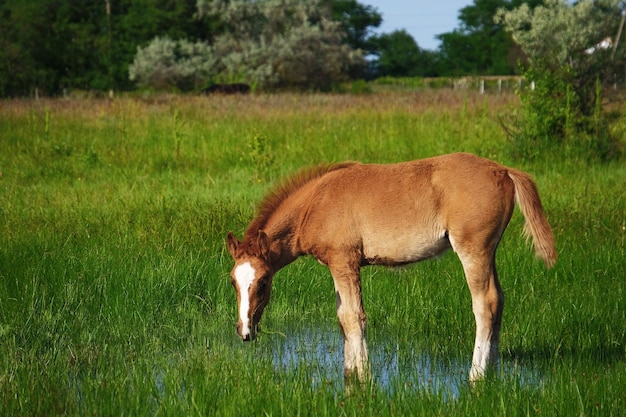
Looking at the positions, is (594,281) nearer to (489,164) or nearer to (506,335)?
(506,335)

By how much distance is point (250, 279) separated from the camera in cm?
560

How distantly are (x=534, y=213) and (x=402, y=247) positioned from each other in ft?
2.99

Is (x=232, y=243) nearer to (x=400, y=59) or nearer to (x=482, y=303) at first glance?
(x=482, y=303)

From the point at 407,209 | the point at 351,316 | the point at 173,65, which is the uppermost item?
the point at 173,65

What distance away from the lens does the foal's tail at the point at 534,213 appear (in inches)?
238

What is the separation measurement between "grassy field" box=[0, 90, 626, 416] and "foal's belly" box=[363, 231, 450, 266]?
75 cm

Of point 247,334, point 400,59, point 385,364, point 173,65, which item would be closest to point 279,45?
point 173,65

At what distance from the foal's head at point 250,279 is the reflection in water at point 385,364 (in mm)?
410

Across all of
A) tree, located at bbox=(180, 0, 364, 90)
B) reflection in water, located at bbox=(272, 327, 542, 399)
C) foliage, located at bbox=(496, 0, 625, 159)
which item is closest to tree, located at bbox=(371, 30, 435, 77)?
tree, located at bbox=(180, 0, 364, 90)

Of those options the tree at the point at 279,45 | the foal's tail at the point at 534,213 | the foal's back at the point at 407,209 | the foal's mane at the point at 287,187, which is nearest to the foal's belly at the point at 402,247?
the foal's back at the point at 407,209

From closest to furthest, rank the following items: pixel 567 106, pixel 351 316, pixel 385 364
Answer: pixel 351 316, pixel 385 364, pixel 567 106

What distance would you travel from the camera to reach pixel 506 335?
6746 mm

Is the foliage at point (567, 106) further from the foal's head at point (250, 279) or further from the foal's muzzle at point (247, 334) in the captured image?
the foal's muzzle at point (247, 334)

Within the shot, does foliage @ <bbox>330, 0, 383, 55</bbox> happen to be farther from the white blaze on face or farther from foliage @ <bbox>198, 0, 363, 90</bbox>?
the white blaze on face
